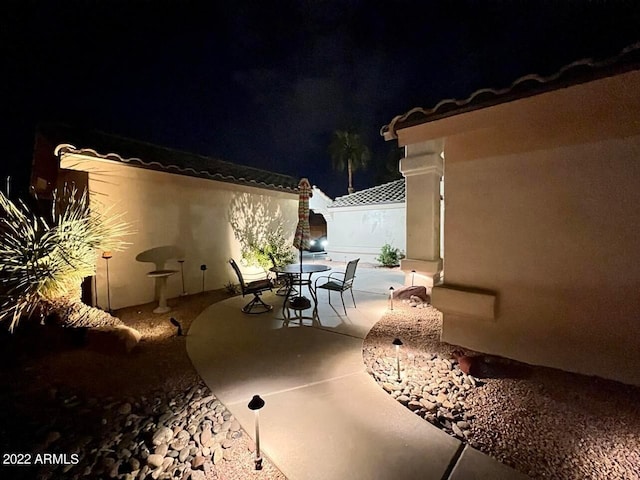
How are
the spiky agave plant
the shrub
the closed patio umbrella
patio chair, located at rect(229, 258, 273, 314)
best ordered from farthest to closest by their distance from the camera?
the shrub < the closed patio umbrella < patio chair, located at rect(229, 258, 273, 314) < the spiky agave plant

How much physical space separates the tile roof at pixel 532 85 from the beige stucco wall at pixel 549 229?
0.15 metres

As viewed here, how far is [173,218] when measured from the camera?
721 cm

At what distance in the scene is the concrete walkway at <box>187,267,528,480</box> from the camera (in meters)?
1.90

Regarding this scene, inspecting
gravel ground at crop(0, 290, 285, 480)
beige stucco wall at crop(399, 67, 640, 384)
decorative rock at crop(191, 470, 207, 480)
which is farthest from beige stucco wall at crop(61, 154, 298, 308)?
beige stucco wall at crop(399, 67, 640, 384)

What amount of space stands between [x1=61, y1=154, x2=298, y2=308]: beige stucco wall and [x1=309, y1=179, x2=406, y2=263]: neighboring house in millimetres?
6645

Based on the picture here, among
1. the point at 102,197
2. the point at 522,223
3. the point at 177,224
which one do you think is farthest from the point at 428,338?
the point at 102,197

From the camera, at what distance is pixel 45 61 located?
265 inches

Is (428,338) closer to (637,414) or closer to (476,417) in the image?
(476,417)

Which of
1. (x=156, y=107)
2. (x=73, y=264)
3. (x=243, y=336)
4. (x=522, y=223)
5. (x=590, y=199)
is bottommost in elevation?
(x=243, y=336)

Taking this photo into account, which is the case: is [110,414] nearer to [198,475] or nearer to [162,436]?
[162,436]

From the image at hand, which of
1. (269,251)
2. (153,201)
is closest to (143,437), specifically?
(153,201)

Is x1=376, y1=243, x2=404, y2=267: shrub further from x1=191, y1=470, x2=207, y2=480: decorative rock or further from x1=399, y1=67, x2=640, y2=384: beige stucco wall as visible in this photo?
x1=191, y1=470, x2=207, y2=480: decorative rock

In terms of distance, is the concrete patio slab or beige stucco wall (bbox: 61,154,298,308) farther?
beige stucco wall (bbox: 61,154,298,308)

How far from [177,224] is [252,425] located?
6.29 metres
